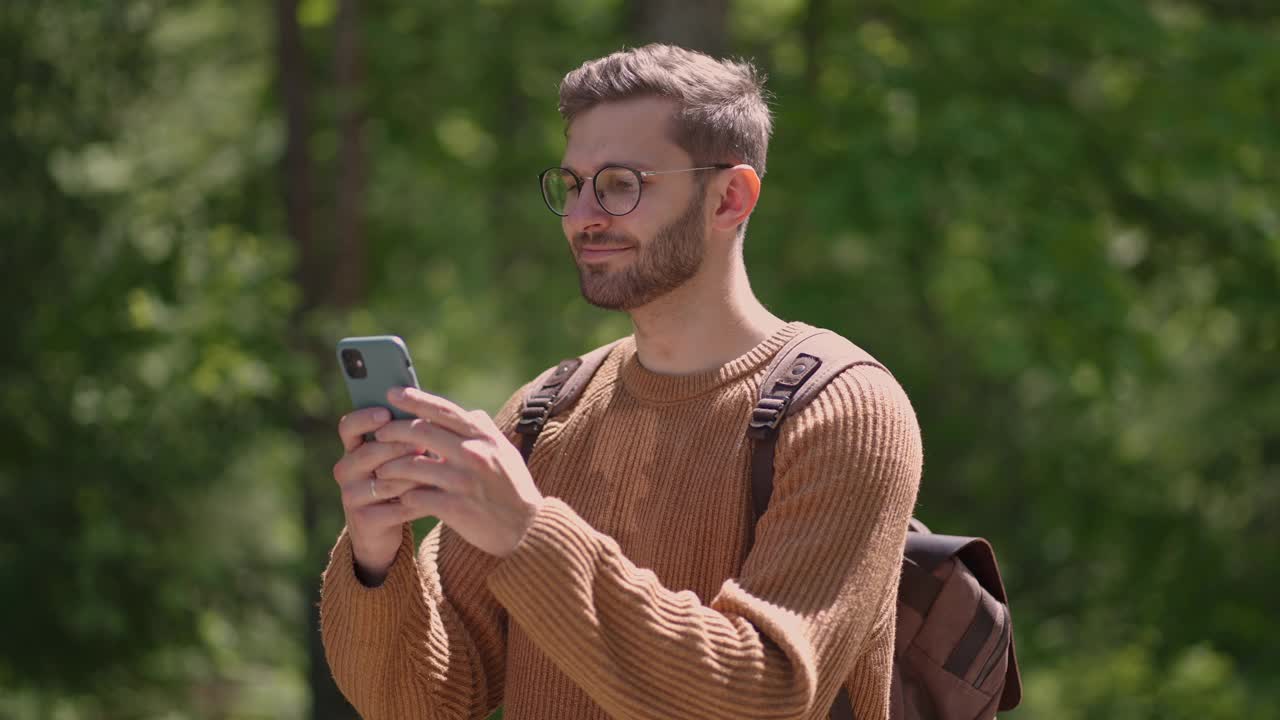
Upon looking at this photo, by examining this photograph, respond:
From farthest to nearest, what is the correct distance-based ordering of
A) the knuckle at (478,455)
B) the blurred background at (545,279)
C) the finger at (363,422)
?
the blurred background at (545,279) < the finger at (363,422) < the knuckle at (478,455)

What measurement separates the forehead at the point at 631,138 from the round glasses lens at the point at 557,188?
50 mm

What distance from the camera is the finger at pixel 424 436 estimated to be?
185cm

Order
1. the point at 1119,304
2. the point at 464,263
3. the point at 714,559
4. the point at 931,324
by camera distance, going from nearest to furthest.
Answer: the point at 714,559, the point at 1119,304, the point at 464,263, the point at 931,324

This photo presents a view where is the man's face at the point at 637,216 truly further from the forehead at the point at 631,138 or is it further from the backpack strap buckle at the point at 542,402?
the backpack strap buckle at the point at 542,402

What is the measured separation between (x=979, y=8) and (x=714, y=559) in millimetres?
5753

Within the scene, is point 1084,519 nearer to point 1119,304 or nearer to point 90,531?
point 1119,304

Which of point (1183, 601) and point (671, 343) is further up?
point (671, 343)

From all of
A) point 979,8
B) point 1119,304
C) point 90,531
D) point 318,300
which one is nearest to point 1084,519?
point 1119,304

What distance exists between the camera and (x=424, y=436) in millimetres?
1868

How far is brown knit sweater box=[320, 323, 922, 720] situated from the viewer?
1.88m

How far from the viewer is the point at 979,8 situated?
7.25 metres

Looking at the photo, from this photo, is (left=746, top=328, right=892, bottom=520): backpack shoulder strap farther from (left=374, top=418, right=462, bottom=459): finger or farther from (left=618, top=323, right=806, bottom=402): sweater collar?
(left=374, top=418, right=462, bottom=459): finger

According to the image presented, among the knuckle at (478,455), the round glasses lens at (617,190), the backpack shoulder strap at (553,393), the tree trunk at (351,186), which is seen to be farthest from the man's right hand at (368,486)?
the tree trunk at (351,186)

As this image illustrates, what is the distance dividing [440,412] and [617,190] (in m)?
0.51
